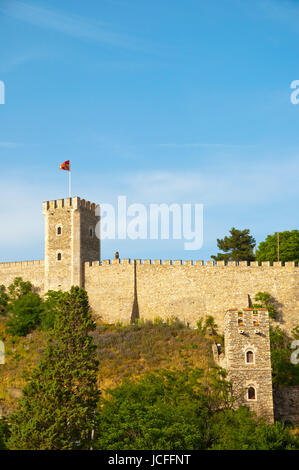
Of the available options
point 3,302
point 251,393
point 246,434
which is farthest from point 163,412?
point 3,302

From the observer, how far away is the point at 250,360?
3494cm

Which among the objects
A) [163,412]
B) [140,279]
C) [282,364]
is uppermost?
[140,279]

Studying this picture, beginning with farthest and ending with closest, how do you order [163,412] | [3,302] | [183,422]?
[3,302], [163,412], [183,422]

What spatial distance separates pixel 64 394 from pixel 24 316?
22.4m

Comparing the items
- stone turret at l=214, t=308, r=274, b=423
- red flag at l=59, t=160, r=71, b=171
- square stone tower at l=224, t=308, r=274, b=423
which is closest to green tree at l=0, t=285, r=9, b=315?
red flag at l=59, t=160, r=71, b=171

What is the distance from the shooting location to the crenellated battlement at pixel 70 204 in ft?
188

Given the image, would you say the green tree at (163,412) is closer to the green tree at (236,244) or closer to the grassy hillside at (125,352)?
the grassy hillside at (125,352)

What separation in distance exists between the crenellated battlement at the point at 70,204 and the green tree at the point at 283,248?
15.4 meters

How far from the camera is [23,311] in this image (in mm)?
55562

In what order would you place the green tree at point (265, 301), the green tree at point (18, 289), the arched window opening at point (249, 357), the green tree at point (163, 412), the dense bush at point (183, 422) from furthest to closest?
1. the green tree at point (18, 289)
2. the green tree at point (265, 301)
3. the arched window opening at point (249, 357)
4. the green tree at point (163, 412)
5. the dense bush at point (183, 422)

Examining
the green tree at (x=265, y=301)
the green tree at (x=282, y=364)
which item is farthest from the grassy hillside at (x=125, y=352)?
the green tree at (x=265, y=301)

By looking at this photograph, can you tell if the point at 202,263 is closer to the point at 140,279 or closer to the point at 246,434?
the point at 140,279

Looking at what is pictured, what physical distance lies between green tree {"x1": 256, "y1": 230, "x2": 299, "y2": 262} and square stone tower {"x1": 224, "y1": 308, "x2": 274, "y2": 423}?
961 inches
